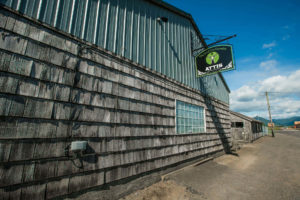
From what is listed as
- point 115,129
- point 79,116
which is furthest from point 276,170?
point 79,116

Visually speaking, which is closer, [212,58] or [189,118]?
[212,58]

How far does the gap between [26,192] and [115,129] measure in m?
1.91

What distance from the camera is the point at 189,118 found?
6.69 metres

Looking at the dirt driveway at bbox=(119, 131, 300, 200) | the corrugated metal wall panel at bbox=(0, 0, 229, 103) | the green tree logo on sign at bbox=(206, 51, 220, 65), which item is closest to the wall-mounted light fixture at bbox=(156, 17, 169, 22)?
the corrugated metal wall panel at bbox=(0, 0, 229, 103)

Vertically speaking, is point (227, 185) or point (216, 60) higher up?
point (216, 60)

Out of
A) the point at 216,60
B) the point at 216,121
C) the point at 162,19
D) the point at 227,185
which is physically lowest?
the point at 227,185

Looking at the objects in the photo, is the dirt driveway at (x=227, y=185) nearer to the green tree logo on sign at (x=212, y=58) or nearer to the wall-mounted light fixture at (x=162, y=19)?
the green tree logo on sign at (x=212, y=58)

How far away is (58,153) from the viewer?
2662mm

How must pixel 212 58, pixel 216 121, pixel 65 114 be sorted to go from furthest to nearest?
pixel 216 121 → pixel 212 58 → pixel 65 114

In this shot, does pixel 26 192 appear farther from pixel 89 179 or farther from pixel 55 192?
pixel 89 179

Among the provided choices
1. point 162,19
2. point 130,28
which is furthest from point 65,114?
point 162,19

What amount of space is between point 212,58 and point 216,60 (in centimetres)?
26

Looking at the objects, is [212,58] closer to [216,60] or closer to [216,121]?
[216,60]

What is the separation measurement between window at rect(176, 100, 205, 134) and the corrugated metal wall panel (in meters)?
1.24
